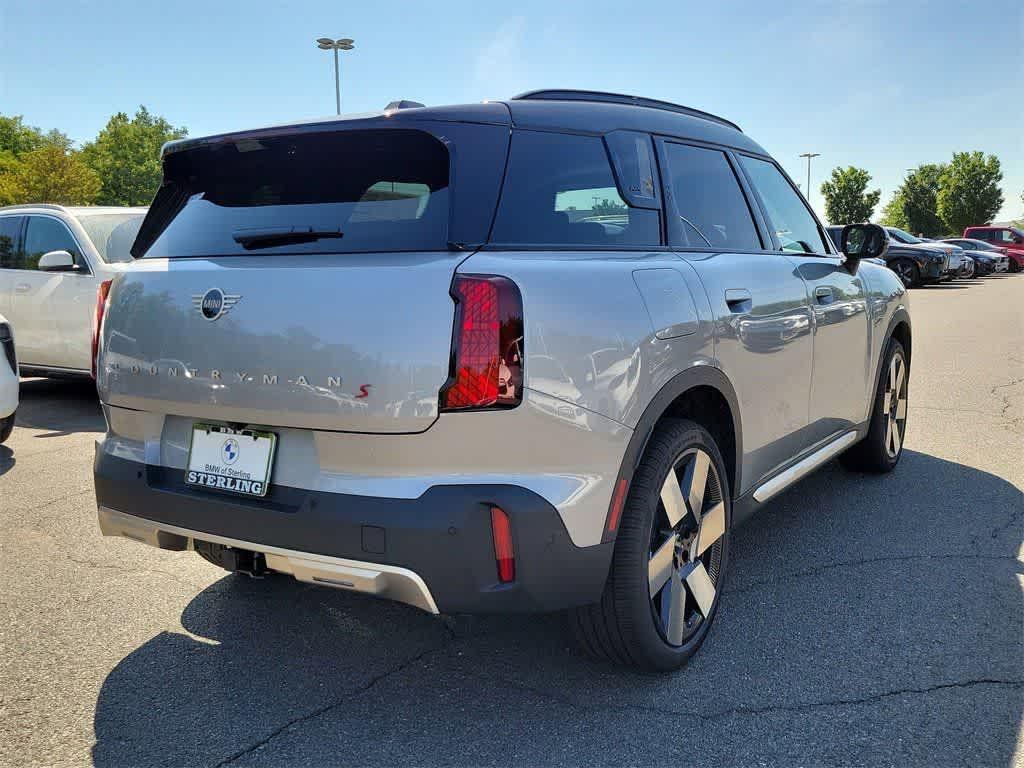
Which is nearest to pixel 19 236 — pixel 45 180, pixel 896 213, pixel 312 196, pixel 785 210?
pixel 312 196

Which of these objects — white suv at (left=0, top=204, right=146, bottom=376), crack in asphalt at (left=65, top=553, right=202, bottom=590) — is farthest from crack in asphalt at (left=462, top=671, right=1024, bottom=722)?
white suv at (left=0, top=204, right=146, bottom=376)

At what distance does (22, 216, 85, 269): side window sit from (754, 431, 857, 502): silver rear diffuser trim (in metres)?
6.37

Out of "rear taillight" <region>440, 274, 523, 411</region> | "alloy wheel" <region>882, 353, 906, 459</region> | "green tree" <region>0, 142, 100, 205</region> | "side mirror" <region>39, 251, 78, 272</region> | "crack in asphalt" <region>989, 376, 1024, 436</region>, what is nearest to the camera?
"rear taillight" <region>440, 274, 523, 411</region>

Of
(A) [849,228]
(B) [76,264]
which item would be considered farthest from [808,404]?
(B) [76,264]

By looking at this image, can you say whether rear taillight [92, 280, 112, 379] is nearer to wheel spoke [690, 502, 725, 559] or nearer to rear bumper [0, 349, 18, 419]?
wheel spoke [690, 502, 725, 559]

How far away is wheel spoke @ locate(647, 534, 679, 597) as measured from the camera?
2723mm

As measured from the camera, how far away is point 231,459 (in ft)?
8.32

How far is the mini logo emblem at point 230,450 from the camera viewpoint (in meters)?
2.53

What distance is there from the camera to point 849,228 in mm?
4641

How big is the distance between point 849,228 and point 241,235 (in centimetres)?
325

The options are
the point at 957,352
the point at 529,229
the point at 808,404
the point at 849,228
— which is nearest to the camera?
the point at 529,229

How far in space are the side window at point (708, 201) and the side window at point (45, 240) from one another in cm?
606

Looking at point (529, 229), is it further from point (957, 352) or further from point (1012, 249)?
point (1012, 249)

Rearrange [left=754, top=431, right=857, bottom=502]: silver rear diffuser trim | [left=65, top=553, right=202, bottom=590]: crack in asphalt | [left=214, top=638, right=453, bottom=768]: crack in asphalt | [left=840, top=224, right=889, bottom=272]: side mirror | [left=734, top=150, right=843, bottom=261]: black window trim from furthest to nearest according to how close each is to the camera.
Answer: [left=840, top=224, right=889, bottom=272]: side mirror
[left=734, top=150, right=843, bottom=261]: black window trim
[left=65, top=553, right=202, bottom=590]: crack in asphalt
[left=754, top=431, right=857, bottom=502]: silver rear diffuser trim
[left=214, top=638, right=453, bottom=768]: crack in asphalt
